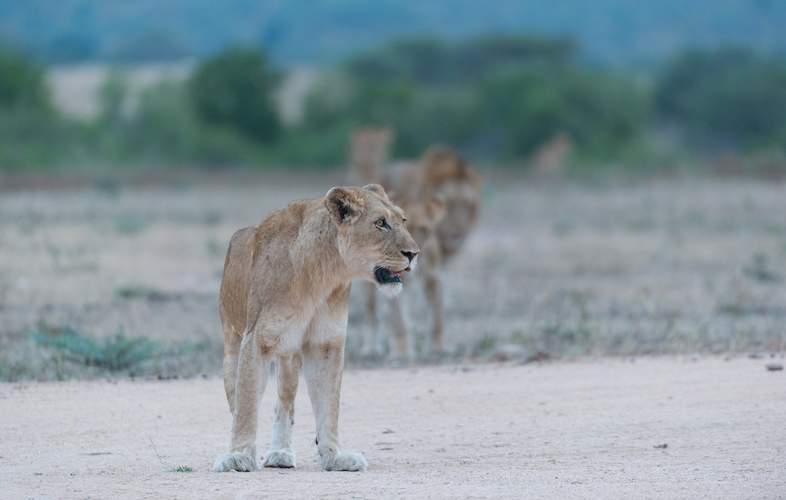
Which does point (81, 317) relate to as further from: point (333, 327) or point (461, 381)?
point (333, 327)

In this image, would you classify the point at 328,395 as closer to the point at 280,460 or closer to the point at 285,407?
the point at 285,407

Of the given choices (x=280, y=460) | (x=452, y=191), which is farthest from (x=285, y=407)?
(x=452, y=191)

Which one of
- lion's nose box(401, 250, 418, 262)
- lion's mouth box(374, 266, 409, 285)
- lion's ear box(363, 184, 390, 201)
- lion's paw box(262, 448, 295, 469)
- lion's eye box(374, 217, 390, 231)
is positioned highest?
lion's ear box(363, 184, 390, 201)

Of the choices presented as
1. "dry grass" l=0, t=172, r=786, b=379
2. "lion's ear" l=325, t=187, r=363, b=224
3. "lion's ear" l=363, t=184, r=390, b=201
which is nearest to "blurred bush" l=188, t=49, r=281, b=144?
"dry grass" l=0, t=172, r=786, b=379

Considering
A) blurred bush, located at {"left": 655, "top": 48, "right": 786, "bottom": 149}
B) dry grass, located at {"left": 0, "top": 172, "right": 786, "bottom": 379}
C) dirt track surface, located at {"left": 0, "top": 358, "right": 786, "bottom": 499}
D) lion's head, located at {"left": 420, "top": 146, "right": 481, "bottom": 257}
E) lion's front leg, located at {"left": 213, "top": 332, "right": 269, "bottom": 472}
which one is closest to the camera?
dirt track surface, located at {"left": 0, "top": 358, "right": 786, "bottom": 499}

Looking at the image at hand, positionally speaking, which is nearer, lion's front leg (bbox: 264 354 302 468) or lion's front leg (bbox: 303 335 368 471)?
lion's front leg (bbox: 303 335 368 471)

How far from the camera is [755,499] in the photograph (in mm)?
6762

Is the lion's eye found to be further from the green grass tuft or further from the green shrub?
the green shrub

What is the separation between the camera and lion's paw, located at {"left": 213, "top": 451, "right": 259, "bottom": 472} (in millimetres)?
7438

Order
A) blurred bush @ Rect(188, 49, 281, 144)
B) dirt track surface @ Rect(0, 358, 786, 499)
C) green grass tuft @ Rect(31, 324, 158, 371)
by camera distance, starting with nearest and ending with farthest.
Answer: dirt track surface @ Rect(0, 358, 786, 499) < green grass tuft @ Rect(31, 324, 158, 371) < blurred bush @ Rect(188, 49, 281, 144)

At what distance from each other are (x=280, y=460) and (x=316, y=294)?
887 mm

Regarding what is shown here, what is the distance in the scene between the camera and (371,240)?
748cm

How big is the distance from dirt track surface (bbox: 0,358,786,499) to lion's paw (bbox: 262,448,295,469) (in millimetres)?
85

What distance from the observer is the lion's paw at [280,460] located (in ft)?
25.4
